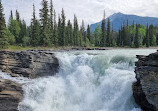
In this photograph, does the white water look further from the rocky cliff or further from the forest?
the forest

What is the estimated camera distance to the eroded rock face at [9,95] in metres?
11.5

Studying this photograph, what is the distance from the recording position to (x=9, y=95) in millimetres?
11898

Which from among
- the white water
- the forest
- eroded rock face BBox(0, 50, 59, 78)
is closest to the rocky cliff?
eroded rock face BBox(0, 50, 59, 78)

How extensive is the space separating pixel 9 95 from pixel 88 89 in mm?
7592

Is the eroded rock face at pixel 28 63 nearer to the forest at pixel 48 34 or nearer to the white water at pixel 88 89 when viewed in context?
the white water at pixel 88 89

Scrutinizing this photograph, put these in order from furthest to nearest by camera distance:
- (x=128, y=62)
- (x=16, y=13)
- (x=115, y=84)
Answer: (x=16, y=13)
(x=128, y=62)
(x=115, y=84)

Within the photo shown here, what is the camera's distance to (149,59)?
1119 cm

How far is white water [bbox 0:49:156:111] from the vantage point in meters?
12.3

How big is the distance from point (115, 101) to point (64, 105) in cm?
473

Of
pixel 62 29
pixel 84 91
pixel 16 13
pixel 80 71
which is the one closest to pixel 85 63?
pixel 80 71

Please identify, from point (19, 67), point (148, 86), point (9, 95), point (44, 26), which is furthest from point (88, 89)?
point (44, 26)

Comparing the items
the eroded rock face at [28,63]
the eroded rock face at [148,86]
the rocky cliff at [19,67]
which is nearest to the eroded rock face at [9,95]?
the rocky cliff at [19,67]

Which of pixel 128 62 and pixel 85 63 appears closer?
pixel 128 62

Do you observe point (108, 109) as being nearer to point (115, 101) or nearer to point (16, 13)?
point (115, 101)
